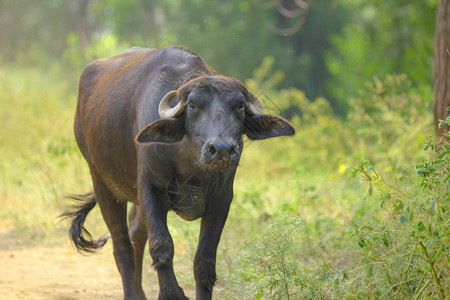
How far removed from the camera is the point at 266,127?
4.38 metres

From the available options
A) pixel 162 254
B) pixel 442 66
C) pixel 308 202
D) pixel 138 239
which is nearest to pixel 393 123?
pixel 308 202

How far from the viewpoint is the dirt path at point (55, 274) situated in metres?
5.55

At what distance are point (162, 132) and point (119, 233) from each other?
1485 millimetres

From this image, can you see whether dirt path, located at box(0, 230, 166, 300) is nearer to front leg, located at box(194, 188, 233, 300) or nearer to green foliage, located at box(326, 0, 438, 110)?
front leg, located at box(194, 188, 233, 300)

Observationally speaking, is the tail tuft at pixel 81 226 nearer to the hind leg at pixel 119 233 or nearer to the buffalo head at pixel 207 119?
the hind leg at pixel 119 233

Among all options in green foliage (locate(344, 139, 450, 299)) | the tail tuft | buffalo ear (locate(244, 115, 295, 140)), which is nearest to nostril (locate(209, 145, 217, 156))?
buffalo ear (locate(244, 115, 295, 140))

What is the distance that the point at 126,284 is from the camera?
5211 millimetres

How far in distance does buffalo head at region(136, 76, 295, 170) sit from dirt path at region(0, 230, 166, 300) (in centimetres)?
200

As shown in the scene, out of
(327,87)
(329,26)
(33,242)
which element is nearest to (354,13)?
Result: (329,26)

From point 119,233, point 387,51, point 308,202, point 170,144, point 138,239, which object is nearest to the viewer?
point 170,144

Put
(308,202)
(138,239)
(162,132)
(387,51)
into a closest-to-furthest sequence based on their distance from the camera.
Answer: (162,132) → (138,239) → (308,202) → (387,51)

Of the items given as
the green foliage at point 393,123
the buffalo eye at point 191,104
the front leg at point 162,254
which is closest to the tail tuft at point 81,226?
the front leg at point 162,254

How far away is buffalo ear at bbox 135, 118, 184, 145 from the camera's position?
415 centimetres

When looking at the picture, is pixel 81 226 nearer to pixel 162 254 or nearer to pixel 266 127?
pixel 162 254
